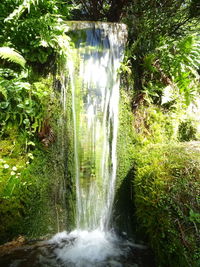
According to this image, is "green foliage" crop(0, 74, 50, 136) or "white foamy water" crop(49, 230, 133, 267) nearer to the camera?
"white foamy water" crop(49, 230, 133, 267)

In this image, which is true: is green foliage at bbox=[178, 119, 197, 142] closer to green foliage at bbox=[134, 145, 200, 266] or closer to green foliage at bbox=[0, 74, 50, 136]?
green foliage at bbox=[134, 145, 200, 266]

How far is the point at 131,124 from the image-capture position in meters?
3.71

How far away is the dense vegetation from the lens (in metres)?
2.25

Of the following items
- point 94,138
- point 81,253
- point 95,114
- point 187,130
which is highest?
point 95,114

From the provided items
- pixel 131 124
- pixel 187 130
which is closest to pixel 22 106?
pixel 131 124

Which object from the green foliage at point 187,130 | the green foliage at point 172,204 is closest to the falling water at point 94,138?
the green foliage at point 172,204

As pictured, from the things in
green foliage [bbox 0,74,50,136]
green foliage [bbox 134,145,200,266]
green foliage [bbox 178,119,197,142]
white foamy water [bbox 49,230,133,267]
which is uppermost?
green foliage [bbox 0,74,50,136]

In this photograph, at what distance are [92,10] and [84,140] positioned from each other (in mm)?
4012

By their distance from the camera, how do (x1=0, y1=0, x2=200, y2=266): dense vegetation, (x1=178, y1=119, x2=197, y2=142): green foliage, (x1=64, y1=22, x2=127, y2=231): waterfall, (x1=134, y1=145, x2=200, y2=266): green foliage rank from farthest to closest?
1. (x1=178, y1=119, x2=197, y2=142): green foliage
2. (x1=64, y1=22, x2=127, y2=231): waterfall
3. (x1=0, y1=0, x2=200, y2=266): dense vegetation
4. (x1=134, y1=145, x2=200, y2=266): green foliage

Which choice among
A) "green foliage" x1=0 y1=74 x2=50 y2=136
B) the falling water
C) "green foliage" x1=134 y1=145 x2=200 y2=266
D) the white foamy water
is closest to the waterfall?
the falling water

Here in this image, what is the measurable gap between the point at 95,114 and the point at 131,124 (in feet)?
2.50

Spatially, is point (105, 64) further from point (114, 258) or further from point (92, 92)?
point (114, 258)

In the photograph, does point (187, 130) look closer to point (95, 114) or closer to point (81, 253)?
point (95, 114)

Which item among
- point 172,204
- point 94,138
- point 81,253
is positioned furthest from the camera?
point 94,138
